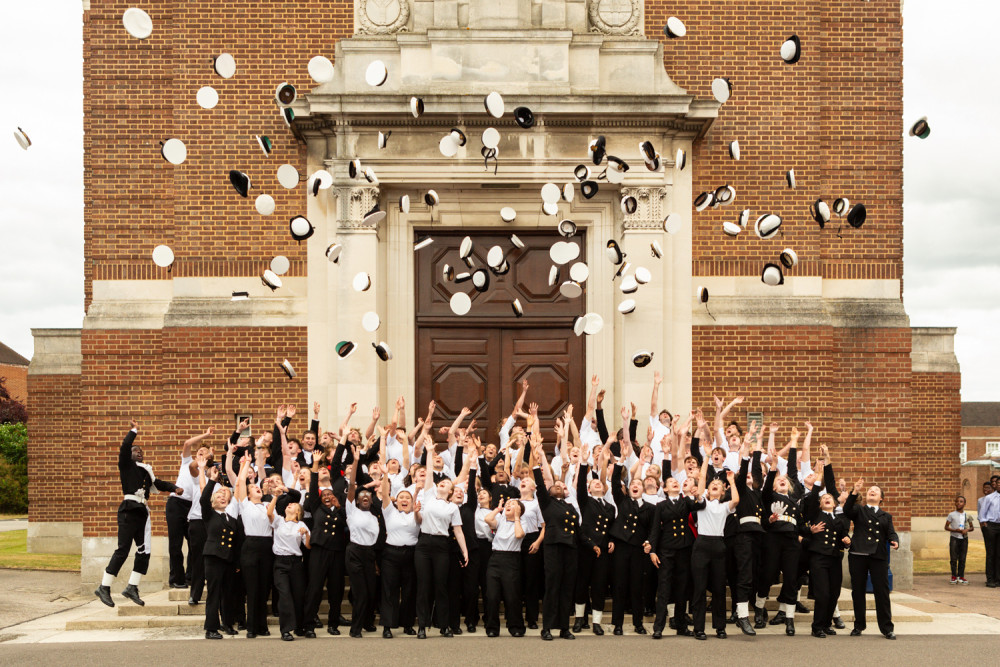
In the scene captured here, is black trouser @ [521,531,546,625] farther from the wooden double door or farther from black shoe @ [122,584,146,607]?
black shoe @ [122,584,146,607]

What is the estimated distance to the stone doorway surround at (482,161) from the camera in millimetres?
16906

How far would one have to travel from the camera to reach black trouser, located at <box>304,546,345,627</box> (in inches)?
519

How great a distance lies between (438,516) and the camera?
13.2 metres

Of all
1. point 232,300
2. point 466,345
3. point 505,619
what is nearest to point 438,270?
point 466,345

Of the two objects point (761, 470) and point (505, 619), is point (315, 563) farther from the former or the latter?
point (761, 470)

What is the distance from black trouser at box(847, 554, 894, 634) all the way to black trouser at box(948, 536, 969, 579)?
734 cm

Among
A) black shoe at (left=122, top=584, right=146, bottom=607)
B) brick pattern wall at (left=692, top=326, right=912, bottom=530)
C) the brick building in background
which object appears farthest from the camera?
brick pattern wall at (left=692, top=326, right=912, bottom=530)

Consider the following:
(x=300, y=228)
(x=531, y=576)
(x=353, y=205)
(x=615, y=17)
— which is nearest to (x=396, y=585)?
(x=531, y=576)

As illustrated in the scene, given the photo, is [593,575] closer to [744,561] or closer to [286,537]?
[744,561]

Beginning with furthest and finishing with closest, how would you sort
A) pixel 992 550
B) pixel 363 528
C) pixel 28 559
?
pixel 28 559 → pixel 992 550 → pixel 363 528

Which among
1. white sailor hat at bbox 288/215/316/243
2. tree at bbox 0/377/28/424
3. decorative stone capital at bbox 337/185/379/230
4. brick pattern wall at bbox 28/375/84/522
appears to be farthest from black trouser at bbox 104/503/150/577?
tree at bbox 0/377/28/424

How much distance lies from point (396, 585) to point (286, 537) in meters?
1.30

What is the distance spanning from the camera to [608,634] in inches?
524

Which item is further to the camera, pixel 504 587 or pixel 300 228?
pixel 300 228
